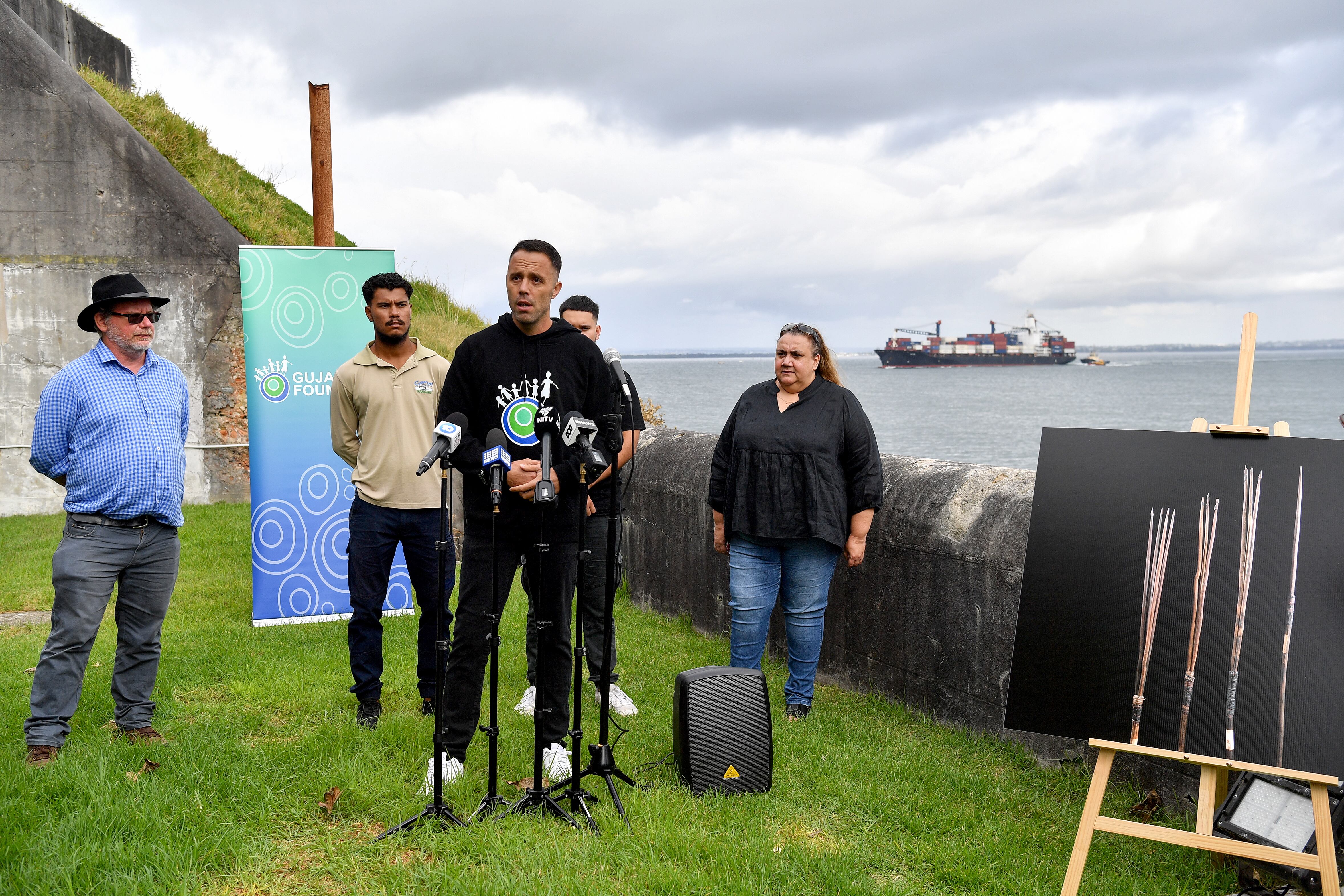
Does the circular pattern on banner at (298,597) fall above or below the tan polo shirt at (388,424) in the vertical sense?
below

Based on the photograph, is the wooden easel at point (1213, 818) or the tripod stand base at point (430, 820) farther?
the tripod stand base at point (430, 820)

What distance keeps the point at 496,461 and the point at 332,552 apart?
449cm

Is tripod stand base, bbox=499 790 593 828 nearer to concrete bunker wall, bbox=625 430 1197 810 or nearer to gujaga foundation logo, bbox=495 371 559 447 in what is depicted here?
gujaga foundation logo, bbox=495 371 559 447

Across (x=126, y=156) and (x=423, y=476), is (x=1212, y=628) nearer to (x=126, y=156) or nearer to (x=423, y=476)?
(x=423, y=476)

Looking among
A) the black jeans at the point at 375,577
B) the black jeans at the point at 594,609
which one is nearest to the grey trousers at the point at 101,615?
the black jeans at the point at 375,577

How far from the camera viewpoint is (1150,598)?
333 cm

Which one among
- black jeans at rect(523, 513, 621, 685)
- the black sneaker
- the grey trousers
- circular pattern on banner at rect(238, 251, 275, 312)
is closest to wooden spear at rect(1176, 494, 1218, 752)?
black jeans at rect(523, 513, 621, 685)

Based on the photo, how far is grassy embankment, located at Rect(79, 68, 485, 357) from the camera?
42.7 ft

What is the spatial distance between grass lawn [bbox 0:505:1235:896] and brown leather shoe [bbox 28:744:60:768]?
2.0 inches

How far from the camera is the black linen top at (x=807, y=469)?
4.84 meters

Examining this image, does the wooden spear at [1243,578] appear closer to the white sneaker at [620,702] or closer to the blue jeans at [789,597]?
the blue jeans at [789,597]

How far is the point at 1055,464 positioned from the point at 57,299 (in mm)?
11583

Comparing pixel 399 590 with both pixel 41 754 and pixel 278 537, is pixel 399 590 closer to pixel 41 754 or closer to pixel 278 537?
pixel 278 537

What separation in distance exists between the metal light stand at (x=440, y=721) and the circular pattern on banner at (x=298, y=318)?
3.97 meters
